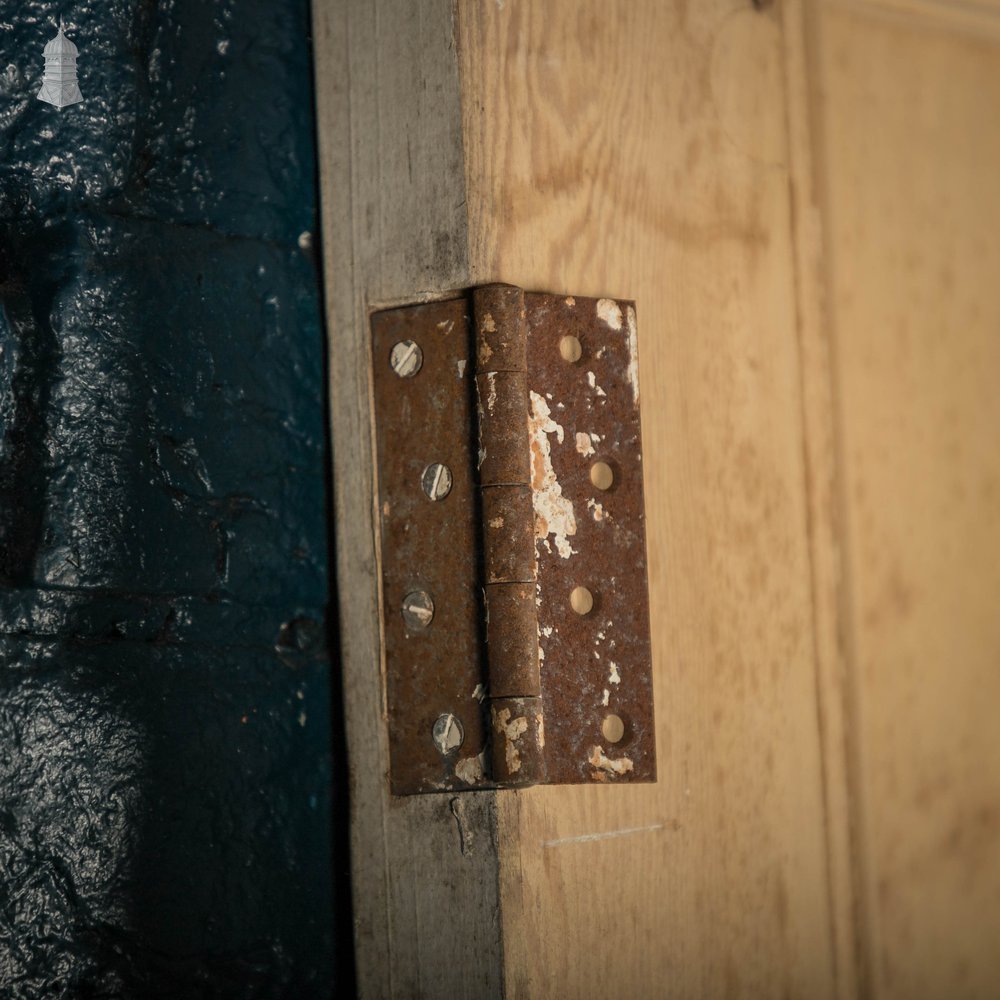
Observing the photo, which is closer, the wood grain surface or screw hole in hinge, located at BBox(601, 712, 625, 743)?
screw hole in hinge, located at BBox(601, 712, 625, 743)

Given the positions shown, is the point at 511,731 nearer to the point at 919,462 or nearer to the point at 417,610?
the point at 417,610

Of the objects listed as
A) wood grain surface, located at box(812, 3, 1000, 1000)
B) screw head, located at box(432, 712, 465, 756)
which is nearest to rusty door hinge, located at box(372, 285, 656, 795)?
screw head, located at box(432, 712, 465, 756)

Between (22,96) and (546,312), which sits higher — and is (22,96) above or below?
above

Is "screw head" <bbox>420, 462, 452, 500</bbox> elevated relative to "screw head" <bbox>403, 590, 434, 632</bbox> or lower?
elevated

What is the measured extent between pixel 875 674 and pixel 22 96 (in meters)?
0.76

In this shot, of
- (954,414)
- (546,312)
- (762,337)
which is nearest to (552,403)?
(546,312)

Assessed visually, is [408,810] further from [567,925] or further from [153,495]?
[153,495]

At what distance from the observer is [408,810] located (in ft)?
2.45

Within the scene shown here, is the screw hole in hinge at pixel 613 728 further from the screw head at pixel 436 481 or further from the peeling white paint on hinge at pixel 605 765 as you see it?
the screw head at pixel 436 481

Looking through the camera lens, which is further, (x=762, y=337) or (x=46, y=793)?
(x=762, y=337)

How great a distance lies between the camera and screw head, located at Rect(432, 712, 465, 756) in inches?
28.0
